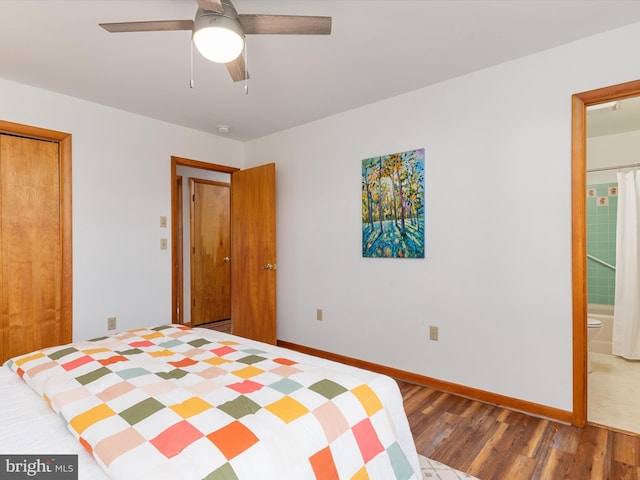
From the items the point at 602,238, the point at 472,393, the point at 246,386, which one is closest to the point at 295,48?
the point at 246,386

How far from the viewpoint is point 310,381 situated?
53.1 inches

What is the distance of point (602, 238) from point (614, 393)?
6.45 feet

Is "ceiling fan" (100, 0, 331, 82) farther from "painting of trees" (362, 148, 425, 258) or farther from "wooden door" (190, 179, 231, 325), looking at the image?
"wooden door" (190, 179, 231, 325)

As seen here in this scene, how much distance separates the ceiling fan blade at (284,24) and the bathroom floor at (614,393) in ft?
9.22

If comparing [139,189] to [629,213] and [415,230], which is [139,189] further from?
[629,213]

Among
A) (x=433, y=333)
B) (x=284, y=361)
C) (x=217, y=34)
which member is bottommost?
(x=433, y=333)

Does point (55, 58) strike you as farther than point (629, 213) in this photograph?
No

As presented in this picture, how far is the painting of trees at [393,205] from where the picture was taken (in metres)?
2.91

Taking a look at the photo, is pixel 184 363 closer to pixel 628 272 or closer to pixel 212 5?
pixel 212 5

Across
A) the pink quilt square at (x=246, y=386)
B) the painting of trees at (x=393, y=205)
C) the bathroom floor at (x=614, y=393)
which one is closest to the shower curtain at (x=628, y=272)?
the bathroom floor at (x=614, y=393)

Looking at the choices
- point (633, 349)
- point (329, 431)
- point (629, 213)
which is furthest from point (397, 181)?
point (633, 349)

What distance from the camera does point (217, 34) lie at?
1472mm

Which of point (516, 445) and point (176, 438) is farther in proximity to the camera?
point (516, 445)

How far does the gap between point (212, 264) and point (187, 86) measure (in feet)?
9.66
